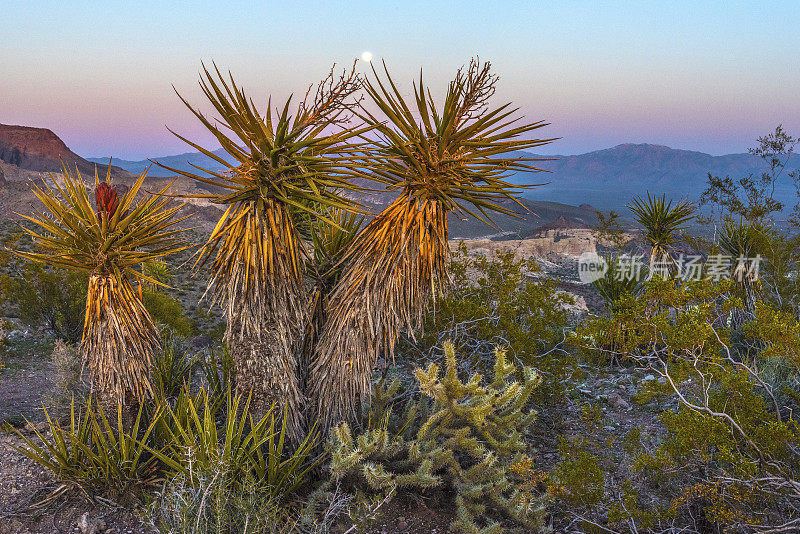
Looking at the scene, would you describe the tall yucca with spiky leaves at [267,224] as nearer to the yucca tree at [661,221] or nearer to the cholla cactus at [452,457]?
the cholla cactus at [452,457]

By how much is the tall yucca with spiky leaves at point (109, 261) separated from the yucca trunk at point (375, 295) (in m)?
1.63

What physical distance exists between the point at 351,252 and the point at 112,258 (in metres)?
2.19

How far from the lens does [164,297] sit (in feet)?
36.2

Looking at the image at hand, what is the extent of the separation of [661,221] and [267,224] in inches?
403

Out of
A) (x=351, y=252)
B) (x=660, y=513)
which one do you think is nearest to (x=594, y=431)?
(x=660, y=513)

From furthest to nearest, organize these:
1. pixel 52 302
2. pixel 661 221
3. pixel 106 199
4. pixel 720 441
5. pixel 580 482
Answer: pixel 661 221 → pixel 52 302 → pixel 106 199 → pixel 580 482 → pixel 720 441

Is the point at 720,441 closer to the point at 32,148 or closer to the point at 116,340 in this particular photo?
the point at 116,340

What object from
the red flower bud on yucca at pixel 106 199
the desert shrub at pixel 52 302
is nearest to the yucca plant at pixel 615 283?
the red flower bud on yucca at pixel 106 199

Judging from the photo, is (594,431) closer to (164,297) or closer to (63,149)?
(164,297)

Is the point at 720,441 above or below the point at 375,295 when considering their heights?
below

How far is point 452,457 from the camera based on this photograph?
4406 millimetres

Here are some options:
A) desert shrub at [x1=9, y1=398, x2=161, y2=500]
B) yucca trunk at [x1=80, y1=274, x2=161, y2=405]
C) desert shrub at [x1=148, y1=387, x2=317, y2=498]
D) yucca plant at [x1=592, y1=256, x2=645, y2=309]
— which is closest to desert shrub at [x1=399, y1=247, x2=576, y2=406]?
desert shrub at [x1=148, y1=387, x2=317, y2=498]

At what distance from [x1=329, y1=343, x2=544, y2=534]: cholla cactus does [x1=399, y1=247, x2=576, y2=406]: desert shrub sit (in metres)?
1.90

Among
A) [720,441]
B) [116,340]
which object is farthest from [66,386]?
[720,441]
